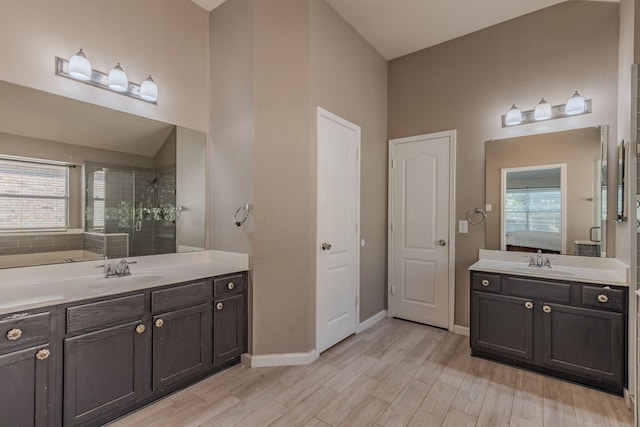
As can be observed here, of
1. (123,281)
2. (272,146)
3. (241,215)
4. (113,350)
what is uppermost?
(272,146)

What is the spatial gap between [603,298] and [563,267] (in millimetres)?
537

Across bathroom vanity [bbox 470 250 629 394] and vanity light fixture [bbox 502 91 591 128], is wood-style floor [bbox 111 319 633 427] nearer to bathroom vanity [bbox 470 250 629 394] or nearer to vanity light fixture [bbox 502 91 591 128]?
bathroom vanity [bbox 470 250 629 394]

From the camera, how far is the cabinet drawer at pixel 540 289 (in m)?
2.25

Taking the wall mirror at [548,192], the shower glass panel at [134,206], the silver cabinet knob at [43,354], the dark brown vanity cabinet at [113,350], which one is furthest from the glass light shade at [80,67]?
the wall mirror at [548,192]

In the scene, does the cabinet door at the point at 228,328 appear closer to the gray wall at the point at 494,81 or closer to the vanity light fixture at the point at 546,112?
the gray wall at the point at 494,81

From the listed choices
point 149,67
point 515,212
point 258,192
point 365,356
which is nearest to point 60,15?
point 149,67

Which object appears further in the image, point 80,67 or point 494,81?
point 494,81

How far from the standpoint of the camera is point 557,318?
2273 mm

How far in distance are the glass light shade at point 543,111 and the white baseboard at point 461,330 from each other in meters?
2.16

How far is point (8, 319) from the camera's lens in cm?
142

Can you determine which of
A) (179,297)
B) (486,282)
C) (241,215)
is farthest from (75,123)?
(486,282)

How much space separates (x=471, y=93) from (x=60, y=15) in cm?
349

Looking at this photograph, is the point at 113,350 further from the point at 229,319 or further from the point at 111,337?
the point at 229,319

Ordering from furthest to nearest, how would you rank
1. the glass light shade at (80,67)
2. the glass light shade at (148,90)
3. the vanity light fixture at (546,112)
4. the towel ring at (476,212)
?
the towel ring at (476,212)
the vanity light fixture at (546,112)
the glass light shade at (148,90)
the glass light shade at (80,67)
